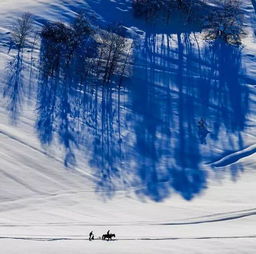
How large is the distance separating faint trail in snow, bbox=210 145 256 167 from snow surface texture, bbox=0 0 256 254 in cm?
8

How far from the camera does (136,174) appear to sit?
44.7 metres

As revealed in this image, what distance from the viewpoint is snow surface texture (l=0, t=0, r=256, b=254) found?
3441cm

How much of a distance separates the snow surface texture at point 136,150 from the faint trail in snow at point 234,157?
0.25 ft

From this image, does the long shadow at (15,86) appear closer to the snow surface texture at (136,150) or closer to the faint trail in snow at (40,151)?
the snow surface texture at (136,150)

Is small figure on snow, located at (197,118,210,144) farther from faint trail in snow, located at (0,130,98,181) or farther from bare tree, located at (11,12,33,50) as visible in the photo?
bare tree, located at (11,12,33,50)

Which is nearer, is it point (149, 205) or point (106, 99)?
point (149, 205)

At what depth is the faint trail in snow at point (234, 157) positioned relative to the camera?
151ft

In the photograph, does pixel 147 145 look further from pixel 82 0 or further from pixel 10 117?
pixel 82 0

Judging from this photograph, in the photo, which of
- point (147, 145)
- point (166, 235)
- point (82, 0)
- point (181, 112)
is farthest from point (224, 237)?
point (82, 0)

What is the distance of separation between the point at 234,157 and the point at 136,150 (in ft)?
24.6

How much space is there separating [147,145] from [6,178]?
11631mm

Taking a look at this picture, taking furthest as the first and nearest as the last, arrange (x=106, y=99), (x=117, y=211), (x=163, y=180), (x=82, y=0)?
(x=82, y=0)
(x=106, y=99)
(x=163, y=180)
(x=117, y=211)

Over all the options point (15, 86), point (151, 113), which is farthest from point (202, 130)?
point (15, 86)

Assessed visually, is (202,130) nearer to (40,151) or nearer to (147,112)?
(147,112)
